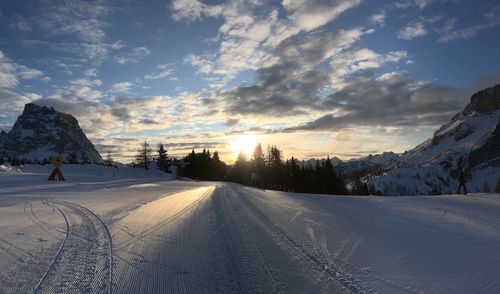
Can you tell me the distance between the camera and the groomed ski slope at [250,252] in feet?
18.5

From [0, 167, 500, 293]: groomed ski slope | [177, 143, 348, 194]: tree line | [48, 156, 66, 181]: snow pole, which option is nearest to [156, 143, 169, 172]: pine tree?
[177, 143, 348, 194]: tree line

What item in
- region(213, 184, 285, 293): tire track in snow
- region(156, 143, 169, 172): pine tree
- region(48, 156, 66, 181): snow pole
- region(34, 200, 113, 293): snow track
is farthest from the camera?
region(156, 143, 169, 172): pine tree

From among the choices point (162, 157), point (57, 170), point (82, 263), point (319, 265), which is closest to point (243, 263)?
point (319, 265)

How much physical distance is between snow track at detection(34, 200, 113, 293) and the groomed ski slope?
0.05ft

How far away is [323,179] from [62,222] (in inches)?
2459

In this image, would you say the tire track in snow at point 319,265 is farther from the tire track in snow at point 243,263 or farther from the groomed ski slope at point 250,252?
the tire track in snow at point 243,263

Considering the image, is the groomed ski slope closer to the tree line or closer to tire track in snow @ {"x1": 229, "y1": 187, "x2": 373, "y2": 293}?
tire track in snow @ {"x1": 229, "y1": 187, "x2": 373, "y2": 293}

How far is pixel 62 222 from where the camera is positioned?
35.0 feet

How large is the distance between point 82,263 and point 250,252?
2.88 metres

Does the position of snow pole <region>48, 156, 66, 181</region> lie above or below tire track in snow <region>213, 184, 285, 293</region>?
above

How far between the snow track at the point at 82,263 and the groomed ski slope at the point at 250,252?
2 centimetres

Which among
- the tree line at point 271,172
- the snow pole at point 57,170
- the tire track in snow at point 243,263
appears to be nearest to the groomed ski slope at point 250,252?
the tire track in snow at point 243,263

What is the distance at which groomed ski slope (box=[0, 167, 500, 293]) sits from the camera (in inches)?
222

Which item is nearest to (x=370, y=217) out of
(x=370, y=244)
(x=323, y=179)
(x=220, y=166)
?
(x=370, y=244)
